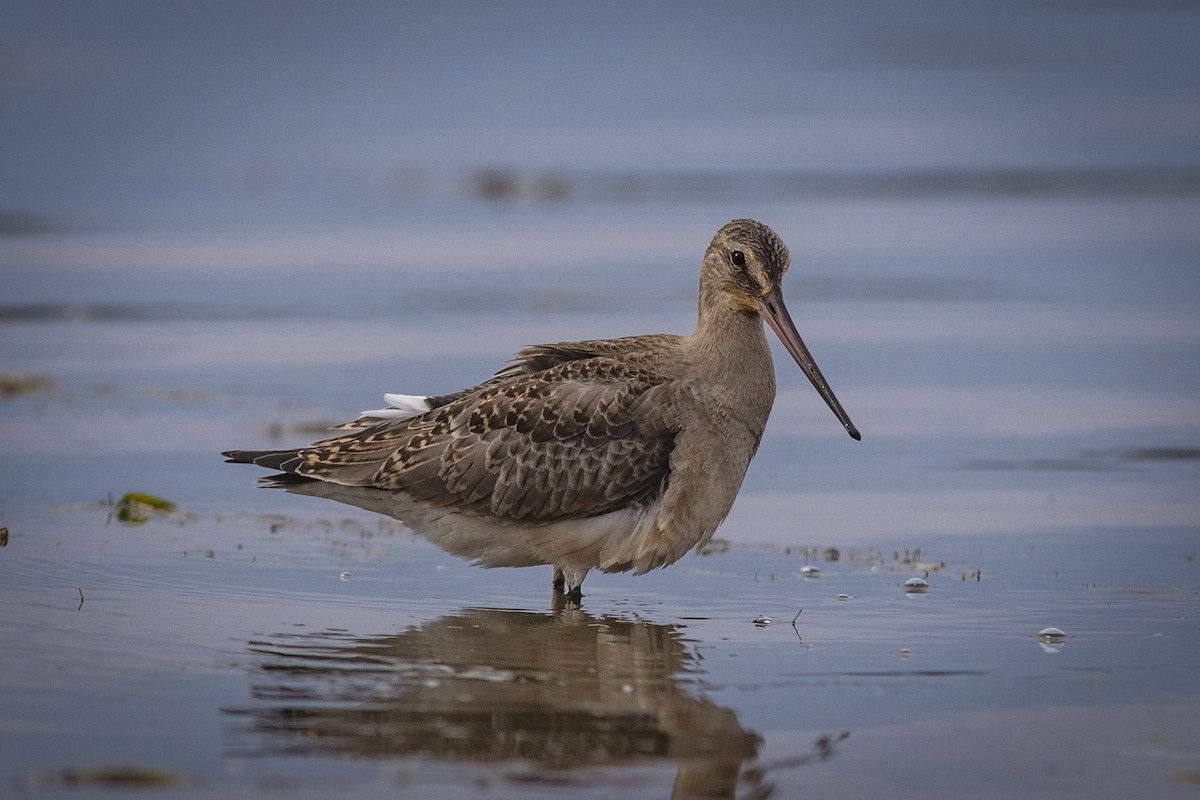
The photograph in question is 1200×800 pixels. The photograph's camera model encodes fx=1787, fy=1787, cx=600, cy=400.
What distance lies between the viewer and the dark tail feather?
8.38 m

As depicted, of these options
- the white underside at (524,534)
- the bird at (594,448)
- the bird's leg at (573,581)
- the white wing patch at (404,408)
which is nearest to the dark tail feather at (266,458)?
the bird at (594,448)

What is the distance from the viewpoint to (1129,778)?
5.30 m

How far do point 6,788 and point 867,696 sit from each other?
2.82m

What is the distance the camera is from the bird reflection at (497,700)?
546cm

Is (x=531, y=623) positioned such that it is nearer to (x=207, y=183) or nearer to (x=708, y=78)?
(x=207, y=183)

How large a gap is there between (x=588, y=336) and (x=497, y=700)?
24.2ft

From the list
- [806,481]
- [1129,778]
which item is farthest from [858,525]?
[1129,778]

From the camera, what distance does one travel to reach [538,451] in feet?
26.7

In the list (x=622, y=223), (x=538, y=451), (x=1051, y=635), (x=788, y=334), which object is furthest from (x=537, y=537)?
(x=622, y=223)

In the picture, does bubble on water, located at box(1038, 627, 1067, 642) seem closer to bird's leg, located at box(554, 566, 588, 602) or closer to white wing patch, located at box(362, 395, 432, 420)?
bird's leg, located at box(554, 566, 588, 602)

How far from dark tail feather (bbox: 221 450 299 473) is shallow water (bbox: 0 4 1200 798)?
1.46 ft

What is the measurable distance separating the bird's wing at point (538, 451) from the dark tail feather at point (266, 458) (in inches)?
0.5

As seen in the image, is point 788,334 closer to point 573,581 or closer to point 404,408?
point 573,581

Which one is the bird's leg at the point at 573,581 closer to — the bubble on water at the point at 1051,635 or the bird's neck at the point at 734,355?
the bird's neck at the point at 734,355
